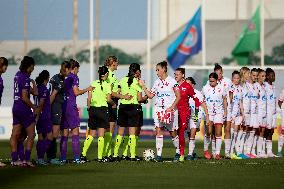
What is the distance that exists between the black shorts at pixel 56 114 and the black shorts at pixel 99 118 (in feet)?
2.97

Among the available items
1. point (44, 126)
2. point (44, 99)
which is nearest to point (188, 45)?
point (44, 126)

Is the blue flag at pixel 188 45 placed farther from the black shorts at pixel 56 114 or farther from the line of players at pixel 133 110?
the black shorts at pixel 56 114

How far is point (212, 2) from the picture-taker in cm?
10331

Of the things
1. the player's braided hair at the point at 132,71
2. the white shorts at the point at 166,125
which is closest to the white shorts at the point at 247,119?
the white shorts at the point at 166,125

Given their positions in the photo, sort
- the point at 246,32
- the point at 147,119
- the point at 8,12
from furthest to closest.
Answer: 1. the point at 8,12
2. the point at 246,32
3. the point at 147,119

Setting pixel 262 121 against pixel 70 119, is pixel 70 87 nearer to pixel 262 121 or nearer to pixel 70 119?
pixel 70 119

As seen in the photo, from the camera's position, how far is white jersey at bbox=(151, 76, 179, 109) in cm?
2828

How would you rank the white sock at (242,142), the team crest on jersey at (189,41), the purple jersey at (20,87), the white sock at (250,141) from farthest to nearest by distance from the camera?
the team crest on jersey at (189,41), the white sock at (250,141), the white sock at (242,142), the purple jersey at (20,87)

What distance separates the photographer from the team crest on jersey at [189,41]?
199ft

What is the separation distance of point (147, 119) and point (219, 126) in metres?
19.8

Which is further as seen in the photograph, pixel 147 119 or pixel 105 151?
pixel 147 119

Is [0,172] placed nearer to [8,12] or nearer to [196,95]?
[196,95]

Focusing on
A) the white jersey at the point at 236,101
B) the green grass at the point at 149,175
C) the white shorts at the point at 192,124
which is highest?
the white jersey at the point at 236,101

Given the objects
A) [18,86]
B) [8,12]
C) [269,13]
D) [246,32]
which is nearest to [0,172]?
[18,86]
